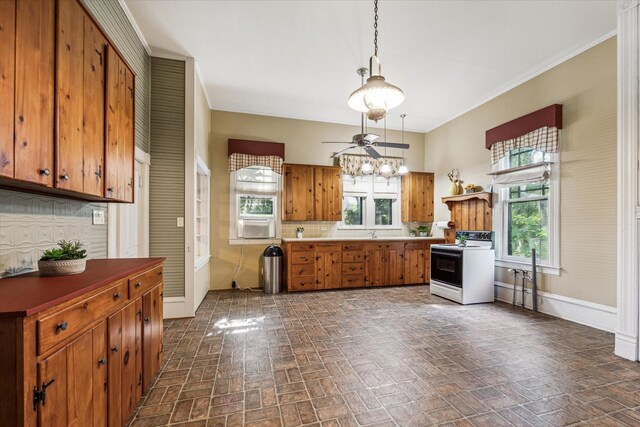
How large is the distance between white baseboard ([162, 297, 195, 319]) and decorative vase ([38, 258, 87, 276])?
2209mm

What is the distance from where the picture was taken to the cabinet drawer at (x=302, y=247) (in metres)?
5.17

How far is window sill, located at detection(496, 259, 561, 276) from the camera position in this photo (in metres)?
3.85

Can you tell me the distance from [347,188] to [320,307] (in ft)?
9.20

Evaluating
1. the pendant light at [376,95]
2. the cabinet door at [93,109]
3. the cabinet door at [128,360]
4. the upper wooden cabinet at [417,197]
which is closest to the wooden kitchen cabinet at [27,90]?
the cabinet door at [93,109]

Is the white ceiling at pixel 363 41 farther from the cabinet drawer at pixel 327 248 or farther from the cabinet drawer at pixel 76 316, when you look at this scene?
the cabinet drawer at pixel 76 316

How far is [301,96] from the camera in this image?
195 inches

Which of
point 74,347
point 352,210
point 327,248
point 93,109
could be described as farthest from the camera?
point 352,210

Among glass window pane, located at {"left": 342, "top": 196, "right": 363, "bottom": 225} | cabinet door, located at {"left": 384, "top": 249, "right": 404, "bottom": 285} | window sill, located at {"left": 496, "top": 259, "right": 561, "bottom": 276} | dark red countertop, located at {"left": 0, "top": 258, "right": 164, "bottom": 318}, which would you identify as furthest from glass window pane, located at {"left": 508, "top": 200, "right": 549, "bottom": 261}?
dark red countertop, located at {"left": 0, "top": 258, "right": 164, "bottom": 318}

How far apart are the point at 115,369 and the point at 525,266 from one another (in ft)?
16.3

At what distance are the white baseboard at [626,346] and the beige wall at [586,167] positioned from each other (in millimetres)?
733

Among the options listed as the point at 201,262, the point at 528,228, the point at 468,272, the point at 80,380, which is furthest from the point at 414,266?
the point at 80,380

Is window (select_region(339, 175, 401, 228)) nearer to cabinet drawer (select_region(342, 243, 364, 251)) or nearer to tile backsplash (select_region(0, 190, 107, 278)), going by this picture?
cabinet drawer (select_region(342, 243, 364, 251))

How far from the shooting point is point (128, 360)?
5.84 ft

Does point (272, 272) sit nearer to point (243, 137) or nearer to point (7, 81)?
point (243, 137)
